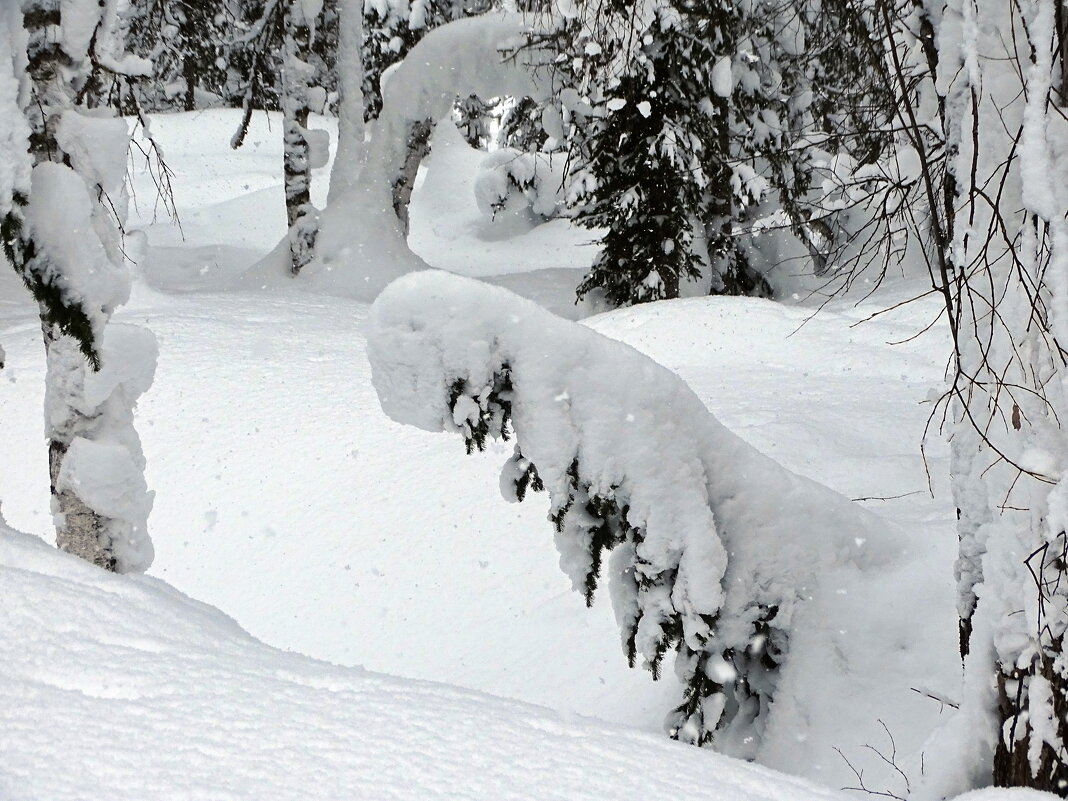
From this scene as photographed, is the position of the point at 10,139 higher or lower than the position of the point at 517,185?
lower

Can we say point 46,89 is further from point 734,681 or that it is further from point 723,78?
point 723,78

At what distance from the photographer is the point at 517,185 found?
60.0 ft

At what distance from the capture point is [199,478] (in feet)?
21.9

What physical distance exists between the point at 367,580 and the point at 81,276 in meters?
2.60

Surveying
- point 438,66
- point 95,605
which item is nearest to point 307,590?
point 95,605

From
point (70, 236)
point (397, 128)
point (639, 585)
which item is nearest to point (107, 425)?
point (70, 236)

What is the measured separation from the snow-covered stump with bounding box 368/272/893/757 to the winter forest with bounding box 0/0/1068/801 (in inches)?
0.5

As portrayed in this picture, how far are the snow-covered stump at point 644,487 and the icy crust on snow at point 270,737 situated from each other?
3.94ft

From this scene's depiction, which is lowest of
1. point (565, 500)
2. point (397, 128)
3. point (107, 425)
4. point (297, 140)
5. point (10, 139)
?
point (107, 425)

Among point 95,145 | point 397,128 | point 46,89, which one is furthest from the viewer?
point 397,128

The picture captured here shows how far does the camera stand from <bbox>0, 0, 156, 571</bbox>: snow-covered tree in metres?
3.72

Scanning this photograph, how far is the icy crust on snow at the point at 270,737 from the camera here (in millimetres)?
1526

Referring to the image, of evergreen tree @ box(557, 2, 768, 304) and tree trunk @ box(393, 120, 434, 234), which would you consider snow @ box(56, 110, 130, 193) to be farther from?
tree trunk @ box(393, 120, 434, 234)

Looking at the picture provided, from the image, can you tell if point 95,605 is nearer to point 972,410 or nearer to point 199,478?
point 972,410
